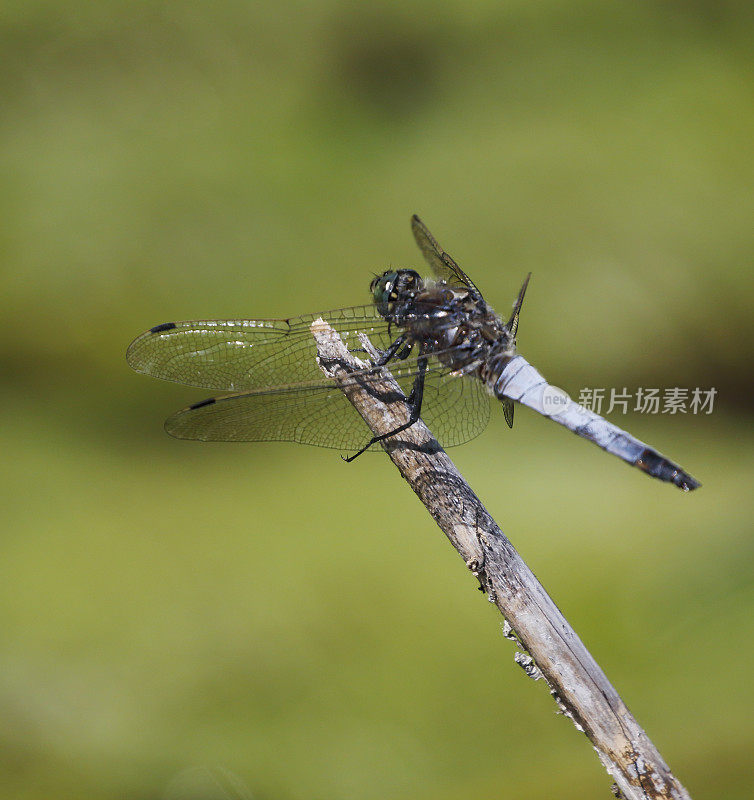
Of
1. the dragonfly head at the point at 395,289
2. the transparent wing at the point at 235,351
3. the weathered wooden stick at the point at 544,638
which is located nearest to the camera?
the weathered wooden stick at the point at 544,638

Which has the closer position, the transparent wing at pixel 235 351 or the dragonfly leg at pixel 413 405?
the dragonfly leg at pixel 413 405

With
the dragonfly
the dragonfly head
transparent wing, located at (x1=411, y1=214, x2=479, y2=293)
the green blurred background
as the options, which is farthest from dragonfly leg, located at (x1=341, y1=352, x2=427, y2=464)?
the green blurred background

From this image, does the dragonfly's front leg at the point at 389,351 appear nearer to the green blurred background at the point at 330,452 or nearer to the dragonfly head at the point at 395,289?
the dragonfly head at the point at 395,289

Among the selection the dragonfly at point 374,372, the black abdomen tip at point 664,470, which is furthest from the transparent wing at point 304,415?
the black abdomen tip at point 664,470

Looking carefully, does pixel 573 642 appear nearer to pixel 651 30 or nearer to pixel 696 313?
pixel 696 313

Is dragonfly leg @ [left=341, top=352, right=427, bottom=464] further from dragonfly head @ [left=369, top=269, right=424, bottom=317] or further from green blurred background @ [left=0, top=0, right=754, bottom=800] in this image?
→ green blurred background @ [left=0, top=0, right=754, bottom=800]

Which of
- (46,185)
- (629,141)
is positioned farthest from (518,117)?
(46,185)
